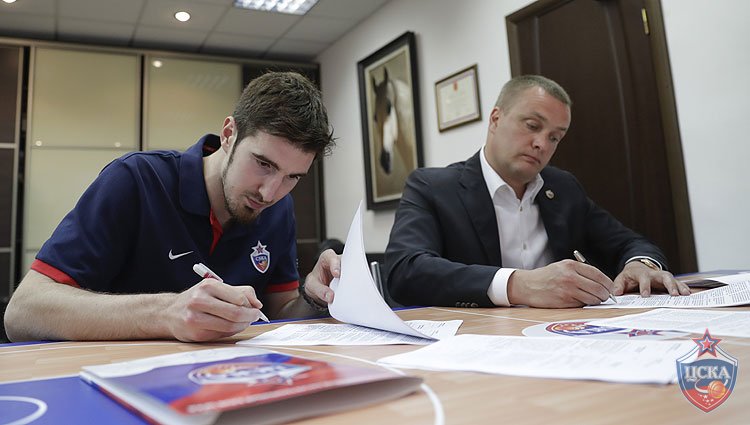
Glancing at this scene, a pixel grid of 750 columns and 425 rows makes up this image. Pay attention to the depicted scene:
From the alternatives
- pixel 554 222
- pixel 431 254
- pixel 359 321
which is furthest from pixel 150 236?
pixel 554 222

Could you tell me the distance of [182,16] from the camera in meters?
3.92

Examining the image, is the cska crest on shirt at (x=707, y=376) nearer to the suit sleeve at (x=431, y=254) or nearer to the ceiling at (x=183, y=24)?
the suit sleeve at (x=431, y=254)

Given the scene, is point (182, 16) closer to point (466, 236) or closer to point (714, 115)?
point (466, 236)

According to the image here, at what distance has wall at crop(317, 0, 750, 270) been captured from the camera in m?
2.08

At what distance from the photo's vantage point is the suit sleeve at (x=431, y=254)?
1.28 meters

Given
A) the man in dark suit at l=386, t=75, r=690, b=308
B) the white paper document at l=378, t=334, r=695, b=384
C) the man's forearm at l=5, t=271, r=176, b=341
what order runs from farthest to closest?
the man in dark suit at l=386, t=75, r=690, b=308 → the man's forearm at l=5, t=271, r=176, b=341 → the white paper document at l=378, t=334, r=695, b=384

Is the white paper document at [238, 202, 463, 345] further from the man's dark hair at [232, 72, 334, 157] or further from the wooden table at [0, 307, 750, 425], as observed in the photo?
the man's dark hair at [232, 72, 334, 157]

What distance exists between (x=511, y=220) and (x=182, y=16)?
3142 mm

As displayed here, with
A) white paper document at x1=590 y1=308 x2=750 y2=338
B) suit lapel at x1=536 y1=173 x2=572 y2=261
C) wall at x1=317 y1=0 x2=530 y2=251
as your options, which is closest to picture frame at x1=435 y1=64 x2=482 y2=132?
wall at x1=317 y1=0 x2=530 y2=251

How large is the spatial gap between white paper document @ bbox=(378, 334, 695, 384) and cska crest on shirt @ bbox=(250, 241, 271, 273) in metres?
0.85

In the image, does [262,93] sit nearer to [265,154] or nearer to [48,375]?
[265,154]

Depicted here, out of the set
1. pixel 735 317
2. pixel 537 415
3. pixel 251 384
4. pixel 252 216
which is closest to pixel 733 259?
pixel 735 317

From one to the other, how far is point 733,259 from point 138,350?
219 cm

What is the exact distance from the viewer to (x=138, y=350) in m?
0.81
